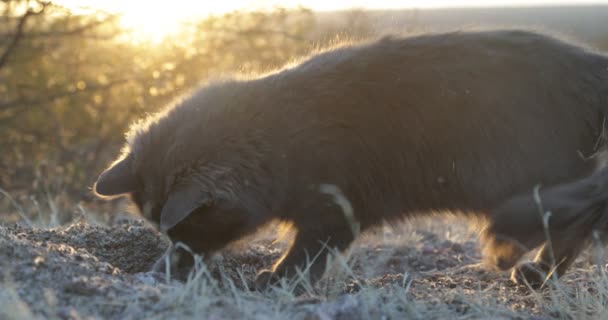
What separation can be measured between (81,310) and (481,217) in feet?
6.67

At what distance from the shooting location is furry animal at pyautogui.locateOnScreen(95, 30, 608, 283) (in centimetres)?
337

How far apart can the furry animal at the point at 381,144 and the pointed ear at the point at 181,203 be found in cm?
5

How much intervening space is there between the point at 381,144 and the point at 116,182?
1301mm

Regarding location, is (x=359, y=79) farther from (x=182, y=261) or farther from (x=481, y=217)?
(x=182, y=261)

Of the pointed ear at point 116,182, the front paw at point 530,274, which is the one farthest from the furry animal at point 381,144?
the front paw at point 530,274

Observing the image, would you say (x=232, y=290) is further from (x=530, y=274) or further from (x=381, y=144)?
(x=530, y=274)

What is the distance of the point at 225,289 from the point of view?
126 inches

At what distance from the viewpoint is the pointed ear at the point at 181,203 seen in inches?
119

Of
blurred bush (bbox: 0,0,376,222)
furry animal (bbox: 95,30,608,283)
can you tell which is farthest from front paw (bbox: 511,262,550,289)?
blurred bush (bbox: 0,0,376,222)

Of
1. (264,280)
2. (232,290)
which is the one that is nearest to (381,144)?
(264,280)

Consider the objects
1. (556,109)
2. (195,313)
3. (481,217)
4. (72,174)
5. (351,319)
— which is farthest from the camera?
(72,174)

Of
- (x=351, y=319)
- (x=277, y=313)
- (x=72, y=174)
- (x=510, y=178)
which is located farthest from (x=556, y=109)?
(x=72, y=174)

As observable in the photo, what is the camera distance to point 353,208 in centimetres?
353

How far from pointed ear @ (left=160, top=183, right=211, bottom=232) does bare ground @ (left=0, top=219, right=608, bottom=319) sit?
0.26 m
